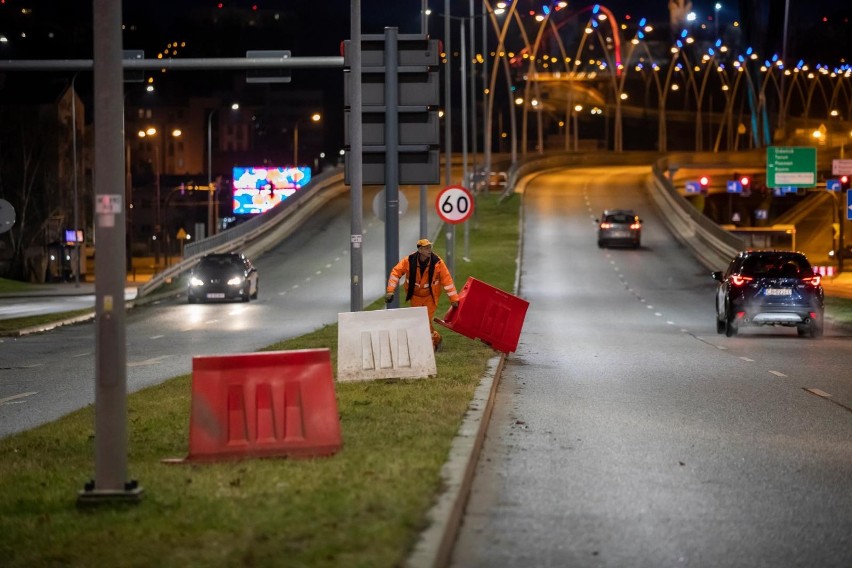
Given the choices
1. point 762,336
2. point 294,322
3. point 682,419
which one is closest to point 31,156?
point 294,322

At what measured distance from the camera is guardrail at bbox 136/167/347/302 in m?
56.5

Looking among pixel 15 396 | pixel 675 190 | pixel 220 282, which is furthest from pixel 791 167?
pixel 15 396

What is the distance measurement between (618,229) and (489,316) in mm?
43293

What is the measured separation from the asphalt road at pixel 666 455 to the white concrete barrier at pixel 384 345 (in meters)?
1.05

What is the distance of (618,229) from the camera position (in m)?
63.0

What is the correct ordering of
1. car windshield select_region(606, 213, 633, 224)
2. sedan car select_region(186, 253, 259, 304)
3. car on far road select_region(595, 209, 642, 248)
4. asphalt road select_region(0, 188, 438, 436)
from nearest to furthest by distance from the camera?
asphalt road select_region(0, 188, 438, 436) → sedan car select_region(186, 253, 259, 304) → car on far road select_region(595, 209, 642, 248) → car windshield select_region(606, 213, 633, 224)

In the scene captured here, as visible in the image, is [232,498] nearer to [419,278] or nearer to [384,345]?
[384,345]

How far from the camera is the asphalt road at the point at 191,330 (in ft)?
59.4

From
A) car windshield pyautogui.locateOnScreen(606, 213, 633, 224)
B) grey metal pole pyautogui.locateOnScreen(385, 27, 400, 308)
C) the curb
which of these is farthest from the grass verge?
car windshield pyautogui.locateOnScreen(606, 213, 633, 224)

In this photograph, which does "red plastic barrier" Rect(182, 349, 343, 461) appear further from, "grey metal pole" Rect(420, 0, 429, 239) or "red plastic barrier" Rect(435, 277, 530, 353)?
"grey metal pole" Rect(420, 0, 429, 239)

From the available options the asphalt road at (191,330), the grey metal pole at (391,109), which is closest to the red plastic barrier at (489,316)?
the grey metal pole at (391,109)

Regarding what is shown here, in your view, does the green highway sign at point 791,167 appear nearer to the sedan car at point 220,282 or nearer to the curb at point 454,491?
the sedan car at point 220,282

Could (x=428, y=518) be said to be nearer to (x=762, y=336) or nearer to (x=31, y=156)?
(x=762, y=336)

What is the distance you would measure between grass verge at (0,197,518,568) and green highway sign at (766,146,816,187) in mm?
59627
